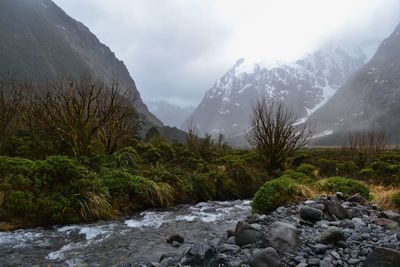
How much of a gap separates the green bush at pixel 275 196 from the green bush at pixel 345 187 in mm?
1190

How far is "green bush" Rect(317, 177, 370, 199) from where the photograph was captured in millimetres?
14062

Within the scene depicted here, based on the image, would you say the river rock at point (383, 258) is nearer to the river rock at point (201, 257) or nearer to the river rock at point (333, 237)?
the river rock at point (333, 237)

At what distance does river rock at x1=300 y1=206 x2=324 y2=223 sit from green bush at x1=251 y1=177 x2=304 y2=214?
398cm

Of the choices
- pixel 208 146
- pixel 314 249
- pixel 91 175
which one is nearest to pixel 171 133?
pixel 208 146

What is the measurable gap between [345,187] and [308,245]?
7443 millimetres

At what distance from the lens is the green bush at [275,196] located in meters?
13.7

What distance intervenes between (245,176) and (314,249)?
15.0 metres

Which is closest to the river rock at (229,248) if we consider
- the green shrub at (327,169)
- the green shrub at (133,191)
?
the green shrub at (133,191)

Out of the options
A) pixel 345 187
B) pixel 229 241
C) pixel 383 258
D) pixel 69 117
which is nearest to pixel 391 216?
pixel 383 258

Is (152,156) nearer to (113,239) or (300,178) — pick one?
(300,178)

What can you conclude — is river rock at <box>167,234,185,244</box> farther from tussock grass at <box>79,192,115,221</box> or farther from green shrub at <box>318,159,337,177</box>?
green shrub at <box>318,159,337,177</box>

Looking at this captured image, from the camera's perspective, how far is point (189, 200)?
1902 centimetres

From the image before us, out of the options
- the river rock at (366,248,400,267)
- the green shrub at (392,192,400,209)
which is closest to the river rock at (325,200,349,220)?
the green shrub at (392,192,400,209)

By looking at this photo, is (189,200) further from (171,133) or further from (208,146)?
(171,133)
